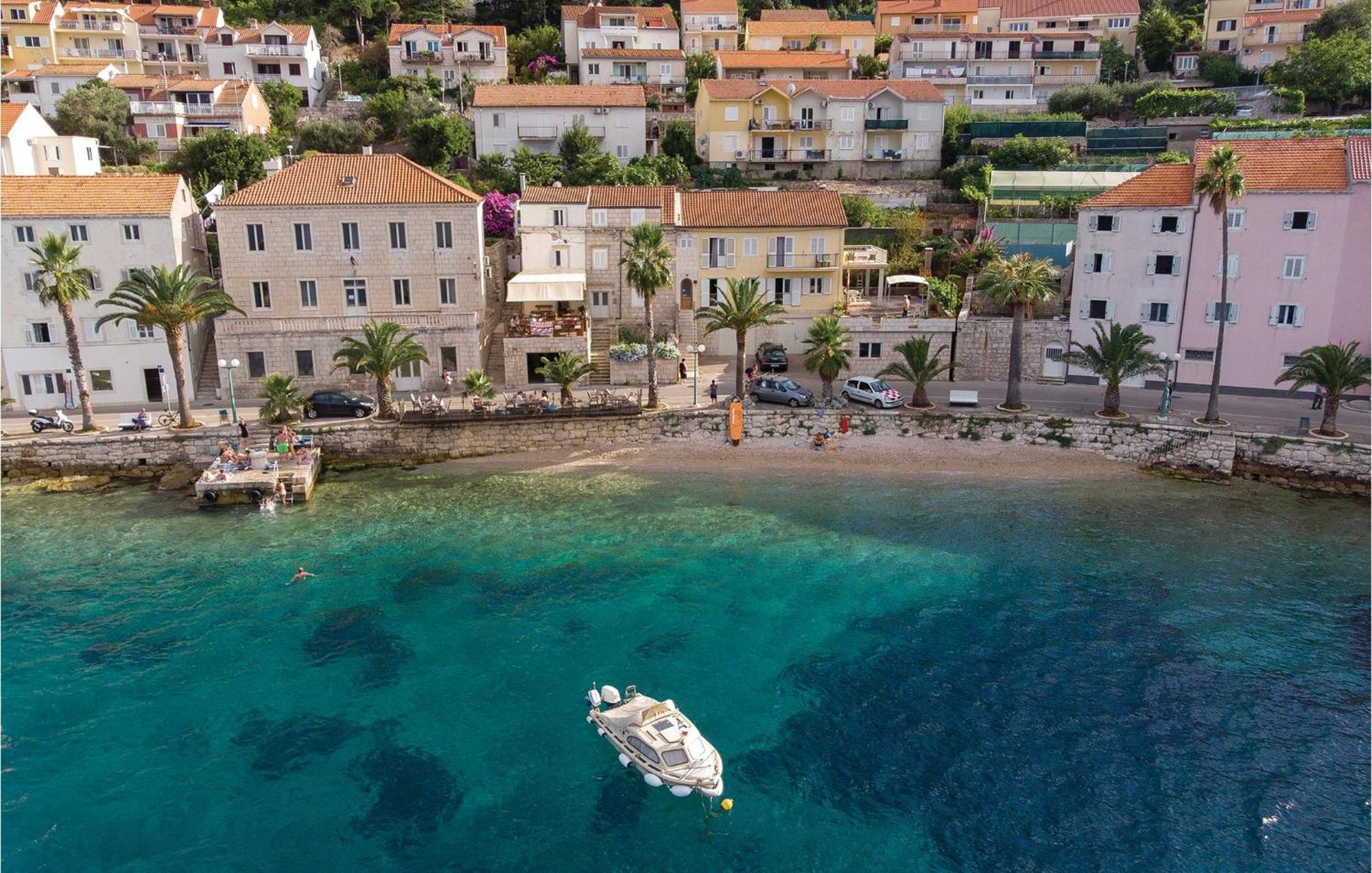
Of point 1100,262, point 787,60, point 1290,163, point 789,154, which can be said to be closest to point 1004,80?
point 787,60

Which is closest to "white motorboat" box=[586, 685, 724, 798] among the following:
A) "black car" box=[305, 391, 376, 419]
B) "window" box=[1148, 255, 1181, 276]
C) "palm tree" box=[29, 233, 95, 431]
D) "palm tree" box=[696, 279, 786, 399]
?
"palm tree" box=[696, 279, 786, 399]

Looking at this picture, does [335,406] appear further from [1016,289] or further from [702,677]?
[1016,289]

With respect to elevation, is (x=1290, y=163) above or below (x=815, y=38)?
below

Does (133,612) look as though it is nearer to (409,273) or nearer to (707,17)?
(409,273)

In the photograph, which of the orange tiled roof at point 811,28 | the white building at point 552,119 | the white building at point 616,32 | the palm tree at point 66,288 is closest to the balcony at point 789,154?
the white building at point 552,119

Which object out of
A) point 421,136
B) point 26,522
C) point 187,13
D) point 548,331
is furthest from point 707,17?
→ point 26,522
